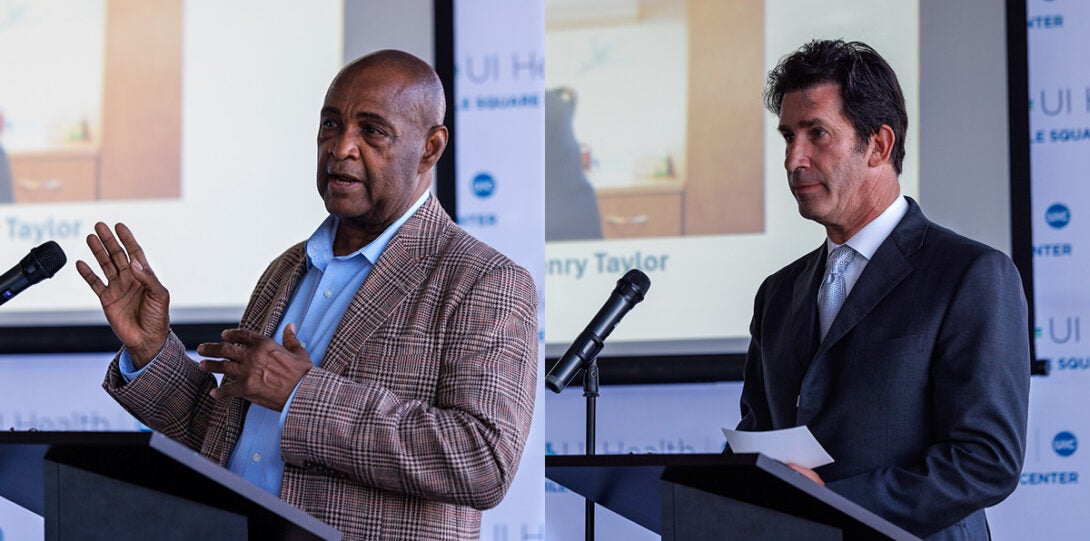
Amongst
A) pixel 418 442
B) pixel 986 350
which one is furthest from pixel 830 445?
pixel 418 442

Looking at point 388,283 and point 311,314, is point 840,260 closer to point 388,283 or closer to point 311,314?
point 388,283

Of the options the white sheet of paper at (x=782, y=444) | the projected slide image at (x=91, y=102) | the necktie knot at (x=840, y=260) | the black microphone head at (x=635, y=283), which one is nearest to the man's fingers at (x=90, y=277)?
the black microphone head at (x=635, y=283)

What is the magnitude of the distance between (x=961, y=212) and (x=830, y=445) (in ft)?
6.14

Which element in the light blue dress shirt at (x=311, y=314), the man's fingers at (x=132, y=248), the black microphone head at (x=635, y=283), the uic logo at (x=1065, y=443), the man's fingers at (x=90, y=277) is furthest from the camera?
the uic logo at (x=1065, y=443)

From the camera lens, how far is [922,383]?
229 centimetres

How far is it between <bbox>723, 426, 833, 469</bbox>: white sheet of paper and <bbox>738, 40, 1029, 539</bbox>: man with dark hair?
6cm

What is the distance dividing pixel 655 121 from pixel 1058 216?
1.39 m

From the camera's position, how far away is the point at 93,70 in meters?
A: 4.26

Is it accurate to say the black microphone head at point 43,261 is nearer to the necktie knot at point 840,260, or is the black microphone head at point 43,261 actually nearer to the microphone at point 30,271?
the microphone at point 30,271

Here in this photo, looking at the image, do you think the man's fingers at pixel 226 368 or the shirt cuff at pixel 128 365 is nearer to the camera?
the man's fingers at pixel 226 368

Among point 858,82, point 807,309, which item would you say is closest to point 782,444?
point 807,309

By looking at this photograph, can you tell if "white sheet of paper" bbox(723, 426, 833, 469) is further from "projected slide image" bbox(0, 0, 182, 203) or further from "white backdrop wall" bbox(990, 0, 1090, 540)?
"projected slide image" bbox(0, 0, 182, 203)

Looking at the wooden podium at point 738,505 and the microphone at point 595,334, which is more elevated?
the microphone at point 595,334

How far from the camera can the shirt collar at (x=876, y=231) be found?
8.16 feet
